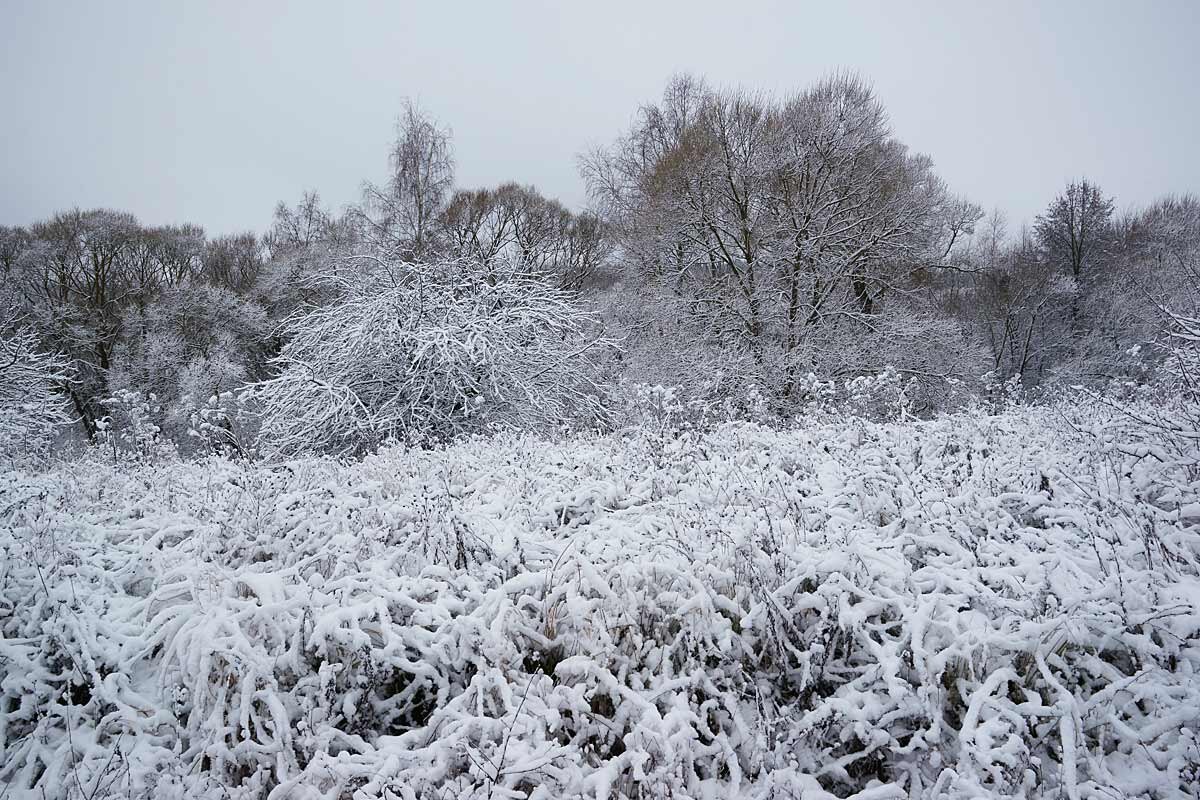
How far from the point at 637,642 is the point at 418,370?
286 inches

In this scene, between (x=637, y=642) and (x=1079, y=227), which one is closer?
(x=637, y=642)

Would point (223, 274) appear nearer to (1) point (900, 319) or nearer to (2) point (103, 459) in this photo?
(2) point (103, 459)

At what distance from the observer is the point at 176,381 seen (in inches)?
852

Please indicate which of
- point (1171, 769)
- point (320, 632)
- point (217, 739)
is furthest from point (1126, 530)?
point (217, 739)

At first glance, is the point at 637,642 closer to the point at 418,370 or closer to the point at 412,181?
the point at 418,370

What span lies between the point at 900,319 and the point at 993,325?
12.3m

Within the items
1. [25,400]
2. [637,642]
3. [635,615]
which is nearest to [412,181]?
[25,400]

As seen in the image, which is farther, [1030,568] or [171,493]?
[171,493]

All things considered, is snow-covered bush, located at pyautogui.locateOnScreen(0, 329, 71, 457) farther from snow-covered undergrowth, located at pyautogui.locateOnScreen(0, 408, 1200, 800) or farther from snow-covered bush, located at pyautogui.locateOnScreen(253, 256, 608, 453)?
snow-covered undergrowth, located at pyautogui.locateOnScreen(0, 408, 1200, 800)

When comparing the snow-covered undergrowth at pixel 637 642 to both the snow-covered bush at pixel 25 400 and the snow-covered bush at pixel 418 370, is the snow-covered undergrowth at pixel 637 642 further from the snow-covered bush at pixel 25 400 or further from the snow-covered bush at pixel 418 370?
the snow-covered bush at pixel 25 400

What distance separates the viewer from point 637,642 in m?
2.78

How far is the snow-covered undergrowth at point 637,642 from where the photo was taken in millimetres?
2258

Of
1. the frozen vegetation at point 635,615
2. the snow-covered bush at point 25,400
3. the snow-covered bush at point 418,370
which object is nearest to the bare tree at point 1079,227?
the frozen vegetation at point 635,615

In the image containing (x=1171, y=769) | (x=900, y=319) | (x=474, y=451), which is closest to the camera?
(x=1171, y=769)
